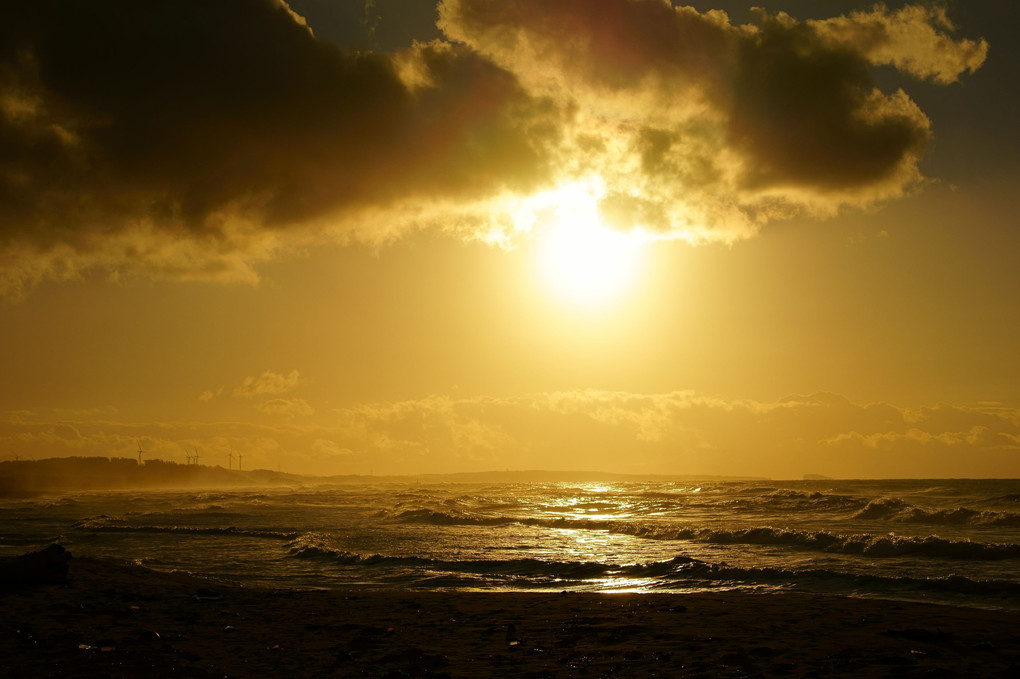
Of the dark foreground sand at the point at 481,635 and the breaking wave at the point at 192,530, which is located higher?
the dark foreground sand at the point at 481,635

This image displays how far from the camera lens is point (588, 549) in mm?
24719

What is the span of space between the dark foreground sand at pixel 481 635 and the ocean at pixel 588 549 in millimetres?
2590

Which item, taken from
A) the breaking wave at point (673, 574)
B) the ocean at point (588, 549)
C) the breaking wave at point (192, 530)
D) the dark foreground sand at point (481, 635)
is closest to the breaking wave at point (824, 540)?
the ocean at point (588, 549)

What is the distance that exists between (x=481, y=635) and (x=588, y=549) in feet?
44.8

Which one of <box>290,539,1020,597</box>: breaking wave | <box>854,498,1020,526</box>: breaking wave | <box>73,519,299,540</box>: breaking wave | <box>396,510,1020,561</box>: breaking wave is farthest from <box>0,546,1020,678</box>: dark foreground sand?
<box>854,498,1020,526</box>: breaking wave

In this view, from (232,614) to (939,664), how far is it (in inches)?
490

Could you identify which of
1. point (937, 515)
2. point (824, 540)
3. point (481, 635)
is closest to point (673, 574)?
point (481, 635)

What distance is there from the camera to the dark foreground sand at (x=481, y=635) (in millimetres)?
9492

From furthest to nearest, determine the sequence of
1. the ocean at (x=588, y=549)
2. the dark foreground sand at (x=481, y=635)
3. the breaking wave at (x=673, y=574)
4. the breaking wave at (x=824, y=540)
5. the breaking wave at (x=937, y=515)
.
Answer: the breaking wave at (x=937, y=515) → the breaking wave at (x=824, y=540) → the ocean at (x=588, y=549) → the breaking wave at (x=673, y=574) → the dark foreground sand at (x=481, y=635)

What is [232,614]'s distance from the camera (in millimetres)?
13398

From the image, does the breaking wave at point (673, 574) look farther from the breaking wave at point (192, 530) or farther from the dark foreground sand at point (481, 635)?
the breaking wave at point (192, 530)

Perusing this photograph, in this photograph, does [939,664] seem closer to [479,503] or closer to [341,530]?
[341,530]

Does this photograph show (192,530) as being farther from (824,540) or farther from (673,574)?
(824,540)

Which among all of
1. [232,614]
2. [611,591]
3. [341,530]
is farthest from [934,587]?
[341,530]
